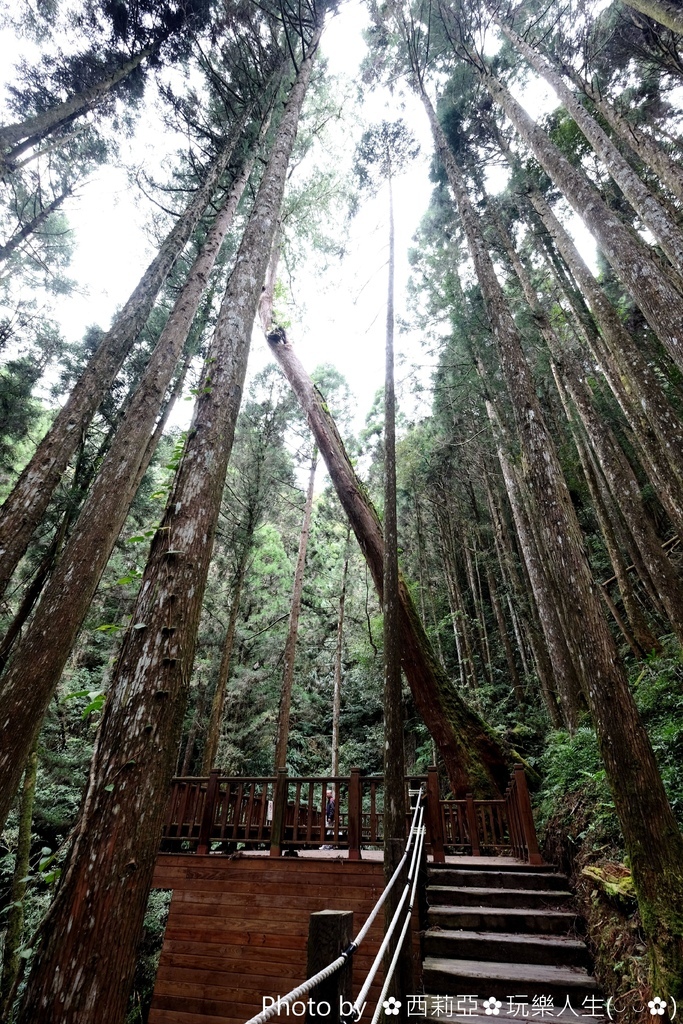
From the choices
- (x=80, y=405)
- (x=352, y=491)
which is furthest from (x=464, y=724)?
(x=80, y=405)

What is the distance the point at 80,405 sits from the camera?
6.05 m

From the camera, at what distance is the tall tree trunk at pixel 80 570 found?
151 inches

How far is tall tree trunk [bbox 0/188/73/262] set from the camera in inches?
329

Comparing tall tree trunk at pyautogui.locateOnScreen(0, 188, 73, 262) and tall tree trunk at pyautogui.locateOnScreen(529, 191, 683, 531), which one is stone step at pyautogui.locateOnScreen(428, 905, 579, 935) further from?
tall tree trunk at pyautogui.locateOnScreen(0, 188, 73, 262)

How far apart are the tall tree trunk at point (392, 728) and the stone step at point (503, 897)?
174 centimetres

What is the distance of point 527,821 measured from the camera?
17.9ft

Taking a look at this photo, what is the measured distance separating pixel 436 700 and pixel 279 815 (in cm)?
274

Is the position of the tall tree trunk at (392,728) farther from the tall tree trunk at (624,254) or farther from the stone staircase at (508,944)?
the tall tree trunk at (624,254)

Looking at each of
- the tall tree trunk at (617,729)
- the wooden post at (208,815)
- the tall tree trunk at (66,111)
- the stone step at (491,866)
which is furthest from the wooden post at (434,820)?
the tall tree trunk at (66,111)

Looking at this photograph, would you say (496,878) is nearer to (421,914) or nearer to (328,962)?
(421,914)

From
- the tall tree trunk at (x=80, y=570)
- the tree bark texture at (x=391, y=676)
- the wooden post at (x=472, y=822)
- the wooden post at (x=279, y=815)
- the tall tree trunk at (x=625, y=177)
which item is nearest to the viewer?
the tree bark texture at (x=391, y=676)

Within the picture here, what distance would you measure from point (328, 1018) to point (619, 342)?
819 cm

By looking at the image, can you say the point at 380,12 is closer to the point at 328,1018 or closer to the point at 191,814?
the point at 328,1018

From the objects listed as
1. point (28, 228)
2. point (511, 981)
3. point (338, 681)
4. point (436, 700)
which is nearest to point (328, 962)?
point (511, 981)
